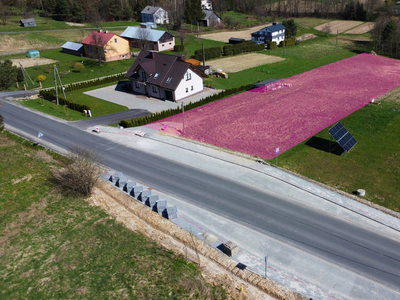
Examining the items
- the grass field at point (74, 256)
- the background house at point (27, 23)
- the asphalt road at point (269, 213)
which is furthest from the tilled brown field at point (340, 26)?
the grass field at point (74, 256)

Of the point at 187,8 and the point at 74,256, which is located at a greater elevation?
the point at 187,8

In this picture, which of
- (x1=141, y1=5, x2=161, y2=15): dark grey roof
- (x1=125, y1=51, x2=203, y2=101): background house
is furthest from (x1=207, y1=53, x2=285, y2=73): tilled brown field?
(x1=141, y1=5, x2=161, y2=15): dark grey roof

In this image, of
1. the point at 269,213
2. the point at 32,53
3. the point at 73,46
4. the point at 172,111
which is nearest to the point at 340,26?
the point at 73,46

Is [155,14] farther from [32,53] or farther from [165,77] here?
[165,77]

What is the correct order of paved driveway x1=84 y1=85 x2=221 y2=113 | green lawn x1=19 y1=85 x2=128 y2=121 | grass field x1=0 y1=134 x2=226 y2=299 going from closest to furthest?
grass field x1=0 y1=134 x2=226 y2=299
green lawn x1=19 y1=85 x2=128 y2=121
paved driveway x1=84 y1=85 x2=221 y2=113

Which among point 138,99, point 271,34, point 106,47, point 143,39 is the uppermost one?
point 143,39

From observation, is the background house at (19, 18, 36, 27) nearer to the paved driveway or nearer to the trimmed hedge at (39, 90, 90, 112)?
the trimmed hedge at (39, 90, 90, 112)
